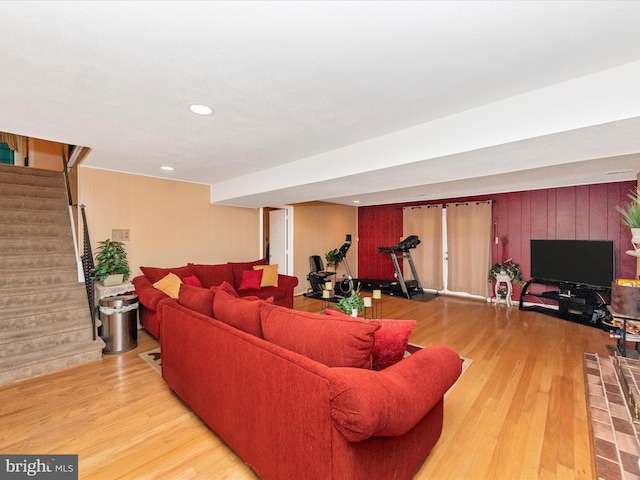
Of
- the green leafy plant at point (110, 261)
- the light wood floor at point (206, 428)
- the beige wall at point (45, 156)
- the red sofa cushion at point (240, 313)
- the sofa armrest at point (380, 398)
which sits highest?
the beige wall at point (45, 156)

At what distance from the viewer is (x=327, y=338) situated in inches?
52.6

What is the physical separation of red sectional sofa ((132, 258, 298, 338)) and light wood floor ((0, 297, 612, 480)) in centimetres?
54

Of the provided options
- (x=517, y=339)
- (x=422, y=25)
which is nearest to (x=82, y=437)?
(x=422, y=25)

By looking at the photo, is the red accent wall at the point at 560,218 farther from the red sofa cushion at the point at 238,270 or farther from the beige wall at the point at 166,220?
the red sofa cushion at the point at 238,270

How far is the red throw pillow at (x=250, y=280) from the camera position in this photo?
15.5 feet

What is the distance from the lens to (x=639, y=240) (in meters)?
2.58

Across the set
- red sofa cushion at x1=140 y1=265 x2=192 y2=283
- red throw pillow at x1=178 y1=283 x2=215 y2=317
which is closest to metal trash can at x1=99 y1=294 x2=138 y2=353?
red sofa cushion at x1=140 y1=265 x2=192 y2=283

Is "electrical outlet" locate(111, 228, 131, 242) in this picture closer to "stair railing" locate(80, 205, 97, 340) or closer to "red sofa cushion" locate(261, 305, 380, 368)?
"stair railing" locate(80, 205, 97, 340)

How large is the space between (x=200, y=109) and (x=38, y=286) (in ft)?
10.3

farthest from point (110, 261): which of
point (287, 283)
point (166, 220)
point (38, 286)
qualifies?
point (287, 283)

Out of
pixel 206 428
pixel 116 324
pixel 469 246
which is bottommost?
pixel 206 428

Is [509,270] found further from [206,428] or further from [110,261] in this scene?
[110,261]

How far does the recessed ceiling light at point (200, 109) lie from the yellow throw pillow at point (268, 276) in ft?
10.2

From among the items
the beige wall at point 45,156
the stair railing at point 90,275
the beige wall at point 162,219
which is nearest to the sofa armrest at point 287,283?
the beige wall at point 162,219
